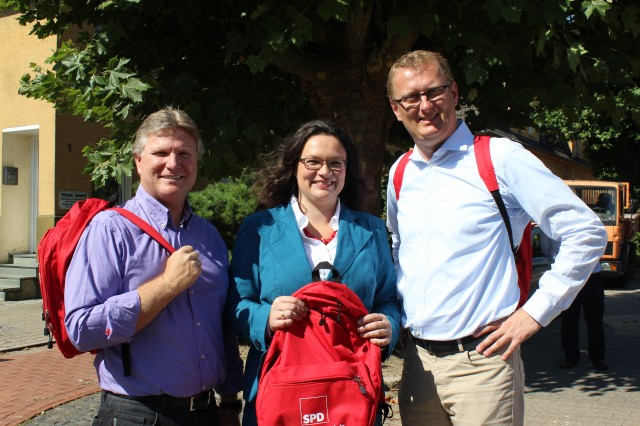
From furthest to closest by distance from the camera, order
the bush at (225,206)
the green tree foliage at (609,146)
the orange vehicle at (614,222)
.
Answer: the green tree foliage at (609,146) → the orange vehicle at (614,222) → the bush at (225,206)

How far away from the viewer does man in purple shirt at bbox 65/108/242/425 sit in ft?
7.94

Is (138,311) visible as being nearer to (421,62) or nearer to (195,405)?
(195,405)

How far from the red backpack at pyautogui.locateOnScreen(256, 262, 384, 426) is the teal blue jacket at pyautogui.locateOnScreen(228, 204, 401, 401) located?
133mm

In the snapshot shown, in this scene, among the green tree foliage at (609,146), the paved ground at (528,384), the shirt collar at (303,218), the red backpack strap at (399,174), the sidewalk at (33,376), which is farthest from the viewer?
the green tree foliage at (609,146)

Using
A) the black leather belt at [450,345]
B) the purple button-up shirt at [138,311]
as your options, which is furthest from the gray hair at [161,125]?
the black leather belt at [450,345]

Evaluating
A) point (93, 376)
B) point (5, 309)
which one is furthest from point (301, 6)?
point (5, 309)

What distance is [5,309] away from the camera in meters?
11.7

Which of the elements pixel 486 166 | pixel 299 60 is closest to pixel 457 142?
pixel 486 166

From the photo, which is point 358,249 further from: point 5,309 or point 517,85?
point 5,309

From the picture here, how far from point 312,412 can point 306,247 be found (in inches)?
26.3

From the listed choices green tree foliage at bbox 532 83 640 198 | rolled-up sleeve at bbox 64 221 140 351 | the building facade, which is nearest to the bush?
the building facade

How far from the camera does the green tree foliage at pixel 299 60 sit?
5.50 m

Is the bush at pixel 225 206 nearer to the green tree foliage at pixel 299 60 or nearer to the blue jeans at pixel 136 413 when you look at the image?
the green tree foliage at pixel 299 60

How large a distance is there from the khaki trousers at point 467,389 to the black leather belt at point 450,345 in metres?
0.02
